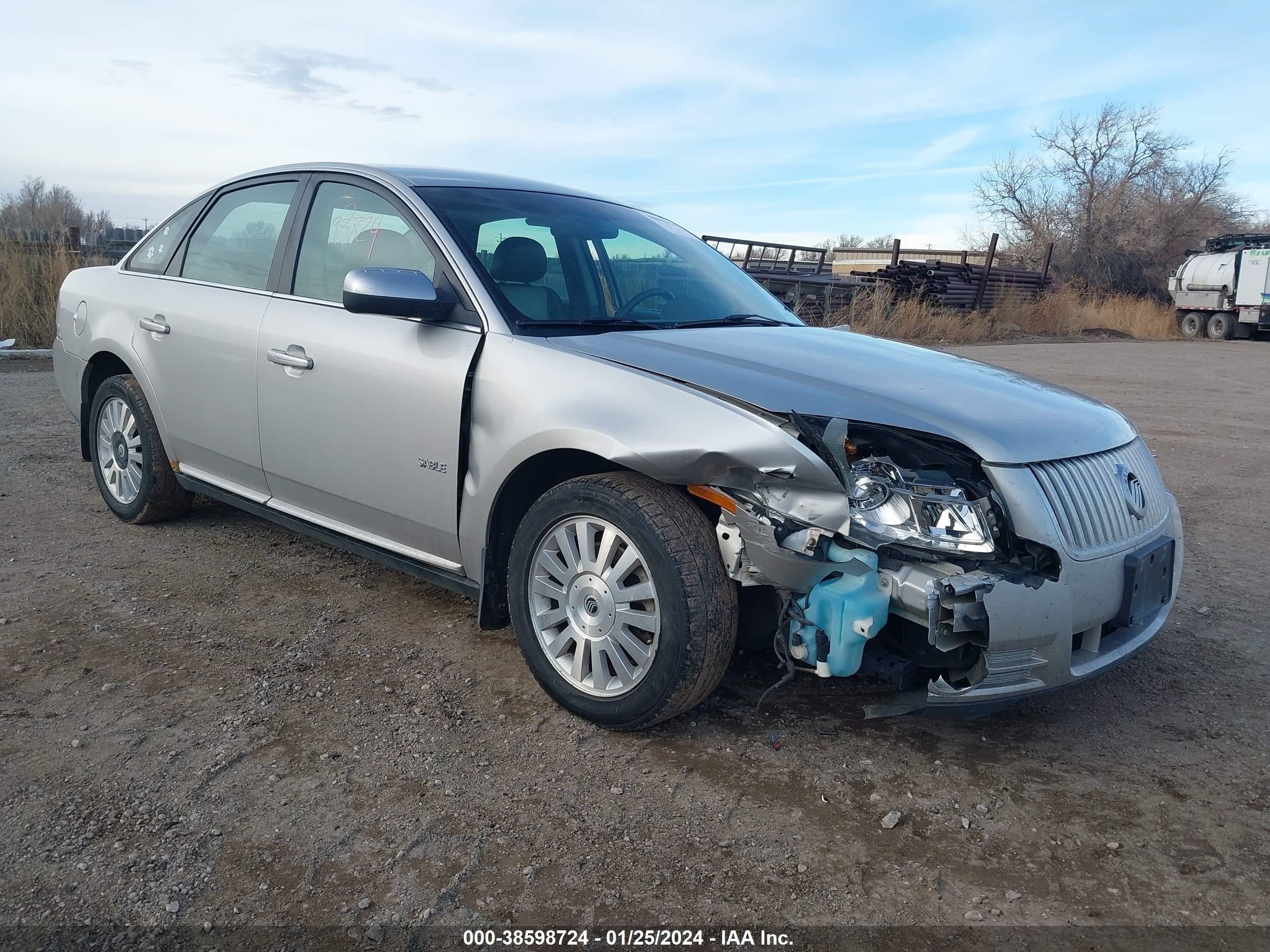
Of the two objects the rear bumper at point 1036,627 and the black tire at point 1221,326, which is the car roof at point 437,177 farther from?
the black tire at point 1221,326

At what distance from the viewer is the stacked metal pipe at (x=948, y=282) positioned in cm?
2527

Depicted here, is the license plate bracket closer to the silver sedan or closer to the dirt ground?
the silver sedan

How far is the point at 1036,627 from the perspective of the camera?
8.55 feet

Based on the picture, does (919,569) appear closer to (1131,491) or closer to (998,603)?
(998,603)

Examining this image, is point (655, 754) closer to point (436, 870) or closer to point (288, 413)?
point (436, 870)

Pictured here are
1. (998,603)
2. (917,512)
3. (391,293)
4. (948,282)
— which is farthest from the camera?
(948,282)

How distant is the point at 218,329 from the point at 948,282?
948 inches

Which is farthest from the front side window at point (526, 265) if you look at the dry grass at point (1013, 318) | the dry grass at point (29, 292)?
the dry grass at point (1013, 318)

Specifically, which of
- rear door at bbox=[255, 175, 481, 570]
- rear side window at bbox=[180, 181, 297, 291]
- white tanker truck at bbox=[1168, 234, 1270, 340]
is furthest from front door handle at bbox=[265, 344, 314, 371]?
white tanker truck at bbox=[1168, 234, 1270, 340]

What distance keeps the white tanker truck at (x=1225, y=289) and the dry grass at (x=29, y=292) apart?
2751cm

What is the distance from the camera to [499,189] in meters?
3.93

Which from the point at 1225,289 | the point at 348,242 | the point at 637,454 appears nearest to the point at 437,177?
the point at 348,242

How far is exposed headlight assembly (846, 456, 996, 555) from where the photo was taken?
2.61 meters

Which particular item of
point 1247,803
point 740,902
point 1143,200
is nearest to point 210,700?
point 740,902
